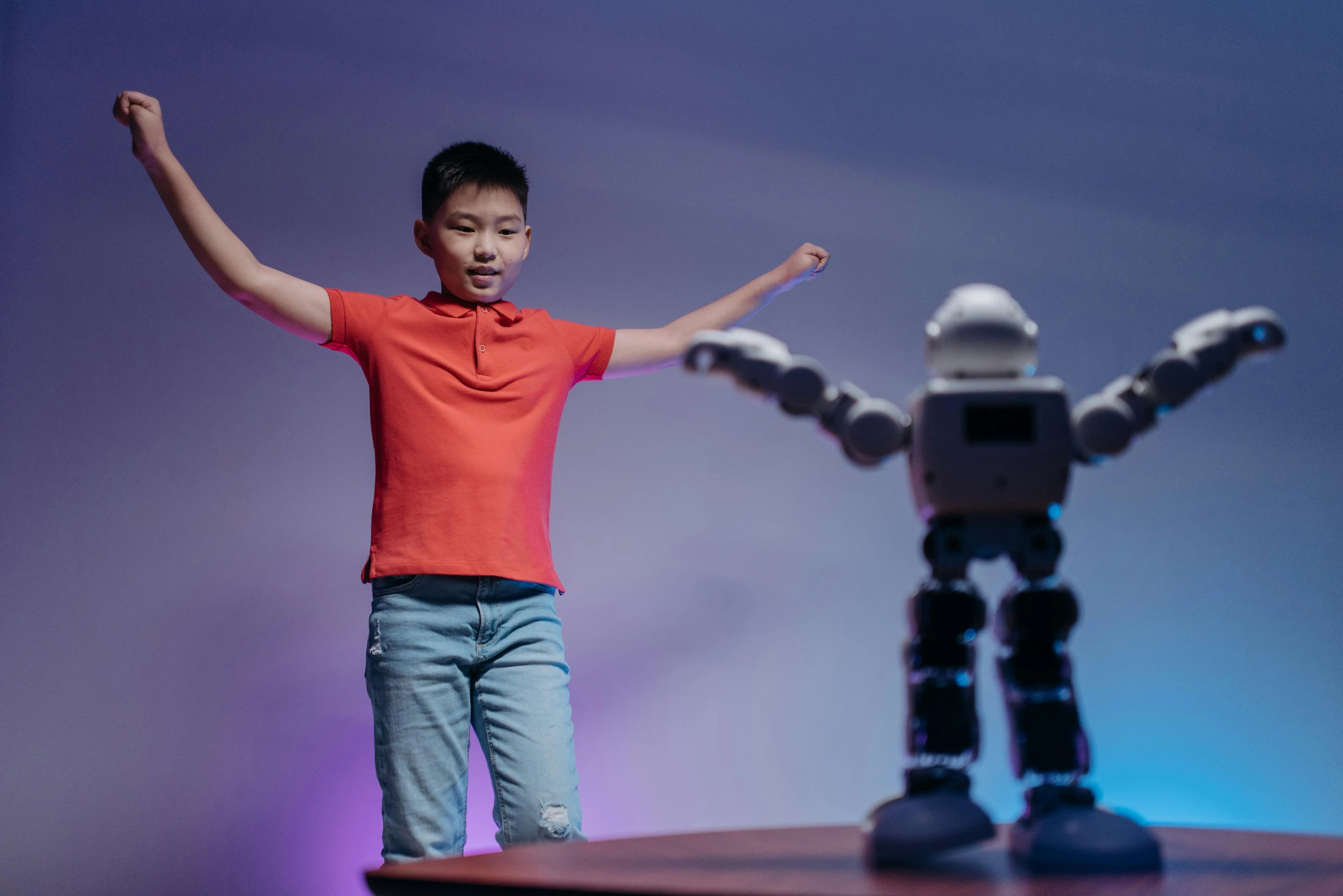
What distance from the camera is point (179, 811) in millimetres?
1702

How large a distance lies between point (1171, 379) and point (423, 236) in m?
0.98

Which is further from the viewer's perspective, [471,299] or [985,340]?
[471,299]

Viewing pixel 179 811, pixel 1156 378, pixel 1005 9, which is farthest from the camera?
pixel 1005 9

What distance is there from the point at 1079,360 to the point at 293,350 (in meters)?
1.36

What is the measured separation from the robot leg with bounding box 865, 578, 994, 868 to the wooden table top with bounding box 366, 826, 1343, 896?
42mm

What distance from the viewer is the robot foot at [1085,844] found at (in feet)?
2.54

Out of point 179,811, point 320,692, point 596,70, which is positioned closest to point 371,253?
point 596,70

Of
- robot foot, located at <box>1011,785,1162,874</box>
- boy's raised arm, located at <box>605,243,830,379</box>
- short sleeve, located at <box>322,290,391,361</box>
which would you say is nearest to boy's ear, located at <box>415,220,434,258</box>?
short sleeve, located at <box>322,290,391,361</box>

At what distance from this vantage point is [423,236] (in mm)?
1471

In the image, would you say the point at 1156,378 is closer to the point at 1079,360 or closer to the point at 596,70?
the point at 1079,360

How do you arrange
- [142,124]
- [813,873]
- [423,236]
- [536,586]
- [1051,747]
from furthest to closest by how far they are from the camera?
[423,236] < [536,586] < [142,124] < [1051,747] < [813,873]

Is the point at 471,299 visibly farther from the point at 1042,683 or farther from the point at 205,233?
the point at 1042,683

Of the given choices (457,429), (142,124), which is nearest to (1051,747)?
(457,429)

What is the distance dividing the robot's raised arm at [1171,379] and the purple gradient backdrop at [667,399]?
0.96 m
